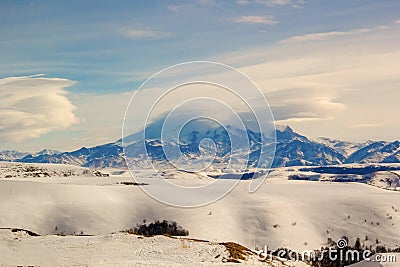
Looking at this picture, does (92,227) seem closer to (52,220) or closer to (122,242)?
(52,220)

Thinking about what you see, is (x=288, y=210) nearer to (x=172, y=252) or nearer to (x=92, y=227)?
(x=92, y=227)

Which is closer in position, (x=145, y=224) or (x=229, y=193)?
(x=145, y=224)

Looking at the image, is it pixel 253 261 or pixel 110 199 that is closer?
pixel 253 261

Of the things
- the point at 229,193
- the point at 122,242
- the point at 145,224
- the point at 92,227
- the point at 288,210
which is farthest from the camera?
the point at 229,193

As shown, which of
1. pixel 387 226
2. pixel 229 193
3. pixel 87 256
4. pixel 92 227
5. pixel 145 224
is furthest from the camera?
pixel 229 193

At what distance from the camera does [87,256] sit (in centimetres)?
3266

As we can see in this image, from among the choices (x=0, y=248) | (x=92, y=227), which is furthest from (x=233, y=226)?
(x=0, y=248)

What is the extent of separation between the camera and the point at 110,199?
85.6 meters

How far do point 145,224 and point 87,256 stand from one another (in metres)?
42.4

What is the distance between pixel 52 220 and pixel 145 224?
14.1 metres

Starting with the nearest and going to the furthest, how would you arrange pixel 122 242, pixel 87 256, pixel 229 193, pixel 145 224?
pixel 87 256 < pixel 122 242 < pixel 145 224 < pixel 229 193

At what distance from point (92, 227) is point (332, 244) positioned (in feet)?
115

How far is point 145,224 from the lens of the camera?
245 ft

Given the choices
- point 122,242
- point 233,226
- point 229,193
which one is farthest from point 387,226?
point 122,242
